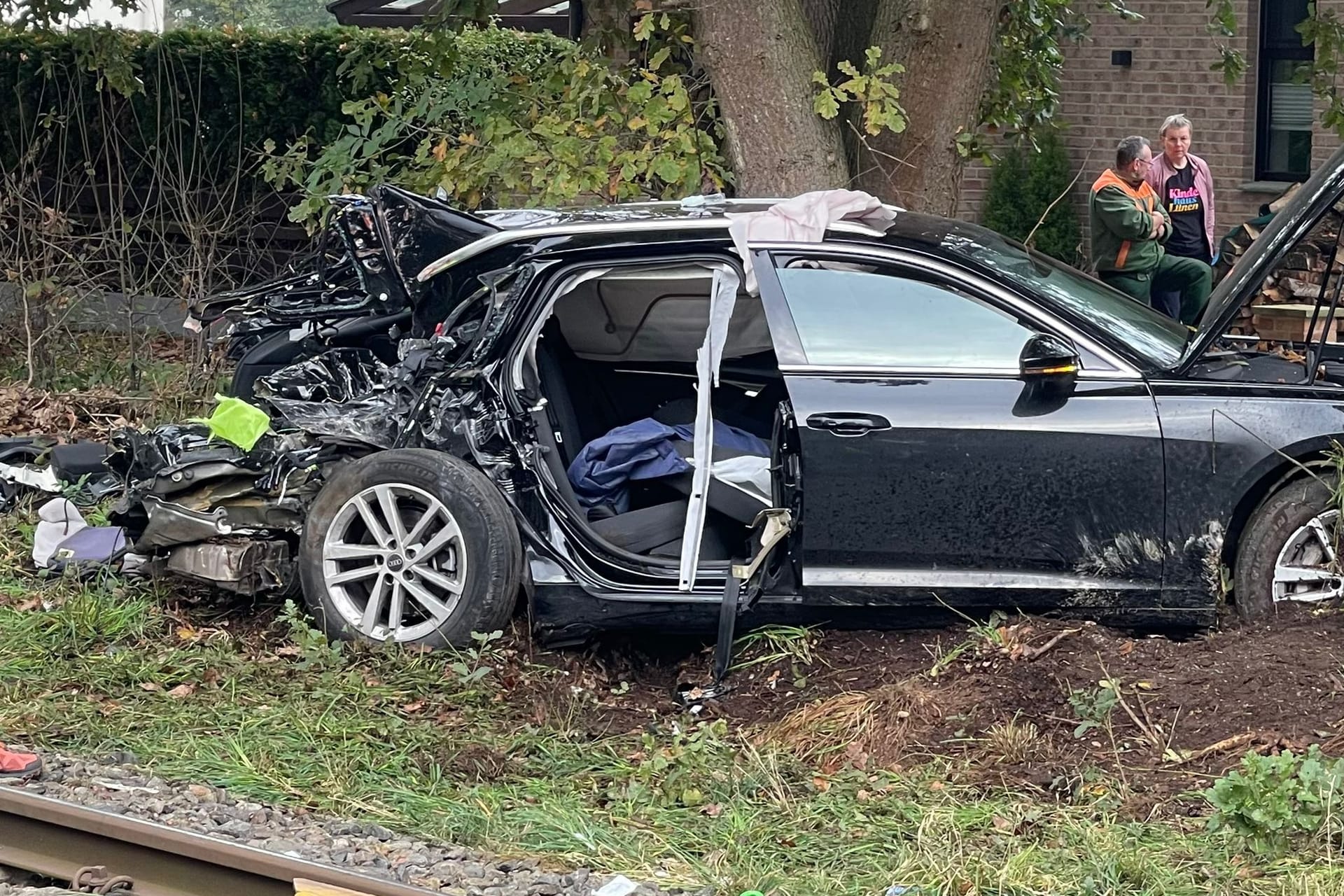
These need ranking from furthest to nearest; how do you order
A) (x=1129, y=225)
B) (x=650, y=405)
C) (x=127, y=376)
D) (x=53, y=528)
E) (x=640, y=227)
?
(x=127, y=376) → (x=1129, y=225) → (x=53, y=528) → (x=650, y=405) → (x=640, y=227)

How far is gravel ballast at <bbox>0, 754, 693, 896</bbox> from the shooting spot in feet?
15.7

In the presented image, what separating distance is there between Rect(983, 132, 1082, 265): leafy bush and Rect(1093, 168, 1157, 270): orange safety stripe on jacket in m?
4.44

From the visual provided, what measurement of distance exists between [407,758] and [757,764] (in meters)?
1.19

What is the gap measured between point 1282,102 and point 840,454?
35.5ft

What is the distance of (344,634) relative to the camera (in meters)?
6.49

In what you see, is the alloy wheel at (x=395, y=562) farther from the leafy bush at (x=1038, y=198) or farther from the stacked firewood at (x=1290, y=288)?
the leafy bush at (x=1038, y=198)

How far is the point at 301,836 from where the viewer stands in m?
5.12

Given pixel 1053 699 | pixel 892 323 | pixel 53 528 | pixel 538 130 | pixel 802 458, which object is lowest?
pixel 1053 699

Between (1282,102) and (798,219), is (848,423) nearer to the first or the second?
(798,219)

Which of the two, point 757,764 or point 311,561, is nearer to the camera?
point 757,764

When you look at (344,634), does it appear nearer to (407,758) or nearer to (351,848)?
(407,758)

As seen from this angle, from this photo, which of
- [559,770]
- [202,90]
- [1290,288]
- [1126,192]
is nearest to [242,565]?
[559,770]

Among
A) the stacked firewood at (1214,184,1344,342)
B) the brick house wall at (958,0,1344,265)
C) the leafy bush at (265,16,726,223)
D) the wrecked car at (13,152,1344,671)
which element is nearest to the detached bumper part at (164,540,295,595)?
the wrecked car at (13,152,1344,671)

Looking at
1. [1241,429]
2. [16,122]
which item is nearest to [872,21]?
[1241,429]
